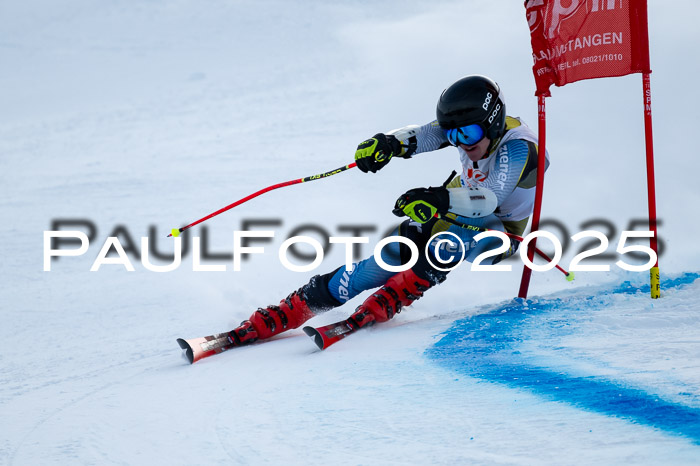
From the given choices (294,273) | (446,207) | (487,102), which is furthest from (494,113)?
(294,273)

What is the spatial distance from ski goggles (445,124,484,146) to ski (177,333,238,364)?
5.14ft

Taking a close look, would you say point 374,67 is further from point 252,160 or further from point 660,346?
point 660,346

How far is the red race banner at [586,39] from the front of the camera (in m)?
3.84

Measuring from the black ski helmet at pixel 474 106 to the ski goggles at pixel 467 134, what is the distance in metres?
0.02

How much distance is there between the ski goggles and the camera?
12.4ft

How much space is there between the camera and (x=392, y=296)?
4105mm

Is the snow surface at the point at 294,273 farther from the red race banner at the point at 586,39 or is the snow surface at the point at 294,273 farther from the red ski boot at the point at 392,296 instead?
the red race banner at the point at 586,39

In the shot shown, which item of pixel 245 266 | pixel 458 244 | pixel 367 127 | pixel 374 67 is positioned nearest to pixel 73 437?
pixel 458 244

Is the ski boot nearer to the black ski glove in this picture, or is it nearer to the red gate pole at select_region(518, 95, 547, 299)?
the black ski glove

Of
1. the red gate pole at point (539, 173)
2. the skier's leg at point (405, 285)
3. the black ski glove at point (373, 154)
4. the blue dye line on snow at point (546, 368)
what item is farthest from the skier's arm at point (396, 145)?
the blue dye line on snow at point (546, 368)

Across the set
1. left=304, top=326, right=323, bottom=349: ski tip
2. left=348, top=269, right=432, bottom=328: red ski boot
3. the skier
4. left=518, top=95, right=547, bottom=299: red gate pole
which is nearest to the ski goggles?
the skier

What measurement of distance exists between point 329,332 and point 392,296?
0.50 meters

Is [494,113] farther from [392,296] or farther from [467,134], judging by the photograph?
[392,296]

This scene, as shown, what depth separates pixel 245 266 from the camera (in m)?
5.67
